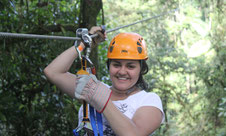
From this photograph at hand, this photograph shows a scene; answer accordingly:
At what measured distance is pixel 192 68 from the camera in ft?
25.0

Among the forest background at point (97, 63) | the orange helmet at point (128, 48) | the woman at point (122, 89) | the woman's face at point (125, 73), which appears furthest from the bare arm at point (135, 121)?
the forest background at point (97, 63)

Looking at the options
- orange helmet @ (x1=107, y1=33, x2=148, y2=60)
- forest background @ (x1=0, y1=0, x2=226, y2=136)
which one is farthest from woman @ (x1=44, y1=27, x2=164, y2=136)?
forest background @ (x1=0, y1=0, x2=226, y2=136)

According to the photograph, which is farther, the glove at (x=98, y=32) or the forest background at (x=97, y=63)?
the forest background at (x=97, y=63)

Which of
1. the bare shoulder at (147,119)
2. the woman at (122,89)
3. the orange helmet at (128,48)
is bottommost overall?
the bare shoulder at (147,119)

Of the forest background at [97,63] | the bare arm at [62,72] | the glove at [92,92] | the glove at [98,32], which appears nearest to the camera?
the glove at [92,92]

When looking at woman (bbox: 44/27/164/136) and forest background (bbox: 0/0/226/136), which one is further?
forest background (bbox: 0/0/226/136)

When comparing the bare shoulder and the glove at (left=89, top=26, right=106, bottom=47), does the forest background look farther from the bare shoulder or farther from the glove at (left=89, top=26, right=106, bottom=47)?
the bare shoulder

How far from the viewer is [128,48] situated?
1.70 metres

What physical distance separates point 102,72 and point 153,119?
8.69 feet

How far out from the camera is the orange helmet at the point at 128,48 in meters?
1.67

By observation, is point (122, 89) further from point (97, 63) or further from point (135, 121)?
point (97, 63)

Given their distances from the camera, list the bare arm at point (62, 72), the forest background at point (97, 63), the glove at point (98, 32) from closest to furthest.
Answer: the bare arm at point (62, 72) < the glove at point (98, 32) < the forest background at point (97, 63)

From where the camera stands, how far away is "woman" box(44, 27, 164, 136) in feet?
3.90

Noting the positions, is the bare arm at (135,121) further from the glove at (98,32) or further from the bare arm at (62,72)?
the glove at (98,32)
